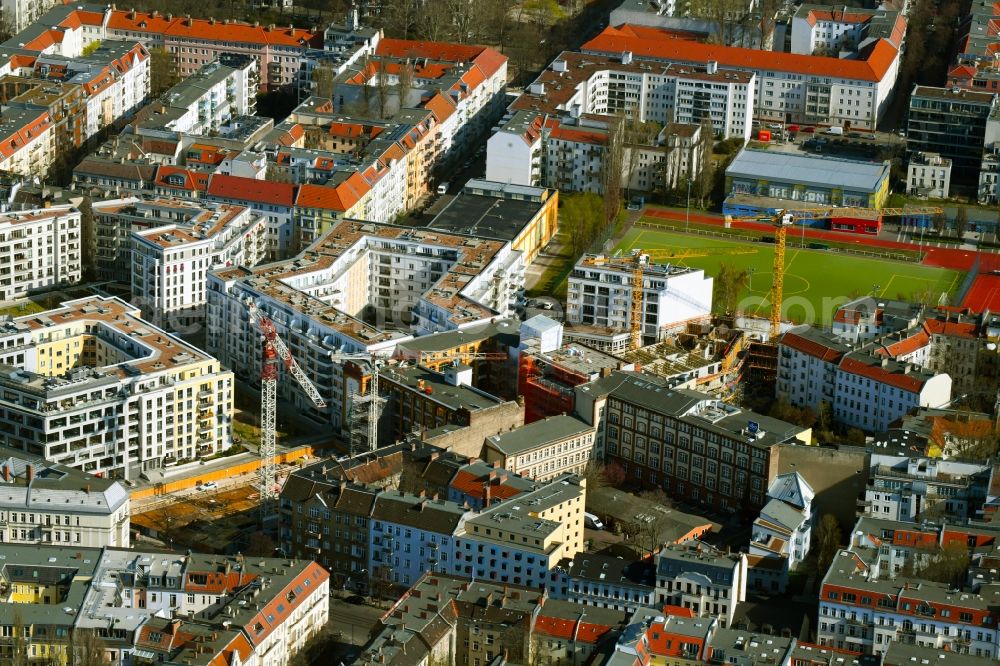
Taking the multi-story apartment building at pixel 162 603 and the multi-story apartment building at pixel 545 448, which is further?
the multi-story apartment building at pixel 545 448

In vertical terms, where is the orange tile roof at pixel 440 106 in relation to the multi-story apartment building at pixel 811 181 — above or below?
above

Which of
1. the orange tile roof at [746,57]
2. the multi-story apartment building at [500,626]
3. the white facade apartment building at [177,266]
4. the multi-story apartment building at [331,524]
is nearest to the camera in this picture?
the multi-story apartment building at [500,626]

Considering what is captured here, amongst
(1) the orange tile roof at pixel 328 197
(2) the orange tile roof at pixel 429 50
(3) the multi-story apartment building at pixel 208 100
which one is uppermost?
(2) the orange tile roof at pixel 429 50

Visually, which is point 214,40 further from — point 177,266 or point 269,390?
point 269,390

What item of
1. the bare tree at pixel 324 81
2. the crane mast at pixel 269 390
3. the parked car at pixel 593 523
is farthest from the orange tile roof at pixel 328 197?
the parked car at pixel 593 523

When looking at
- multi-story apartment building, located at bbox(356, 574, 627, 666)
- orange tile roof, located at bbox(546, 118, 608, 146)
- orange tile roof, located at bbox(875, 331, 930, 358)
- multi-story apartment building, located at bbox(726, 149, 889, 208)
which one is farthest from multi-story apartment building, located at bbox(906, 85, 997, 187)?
multi-story apartment building, located at bbox(356, 574, 627, 666)

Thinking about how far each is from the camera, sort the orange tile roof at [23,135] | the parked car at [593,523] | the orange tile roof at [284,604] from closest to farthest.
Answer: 1. the orange tile roof at [284,604]
2. the parked car at [593,523]
3. the orange tile roof at [23,135]

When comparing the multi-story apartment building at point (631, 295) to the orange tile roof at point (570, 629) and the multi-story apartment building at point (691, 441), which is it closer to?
the multi-story apartment building at point (691, 441)

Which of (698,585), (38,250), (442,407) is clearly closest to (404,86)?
(38,250)
